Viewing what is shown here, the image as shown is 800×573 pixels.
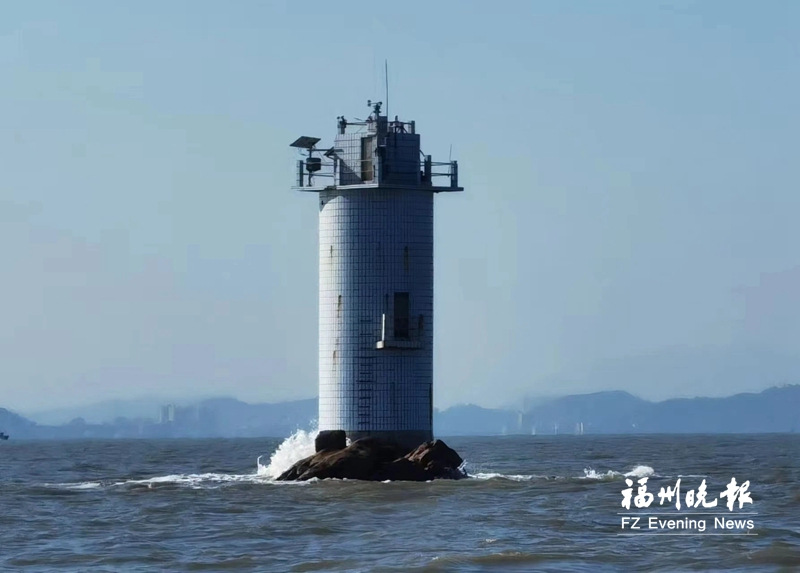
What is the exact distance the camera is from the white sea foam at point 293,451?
190ft

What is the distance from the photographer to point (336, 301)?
183ft

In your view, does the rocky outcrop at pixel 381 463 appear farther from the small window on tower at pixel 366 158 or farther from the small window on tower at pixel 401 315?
the small window on tower at pixel 366 158

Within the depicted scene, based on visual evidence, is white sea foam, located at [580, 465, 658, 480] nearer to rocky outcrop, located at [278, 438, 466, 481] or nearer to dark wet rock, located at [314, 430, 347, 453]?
rocky outcrop, located at [278, 438, 466, 481]

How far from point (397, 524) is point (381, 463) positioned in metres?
11.1

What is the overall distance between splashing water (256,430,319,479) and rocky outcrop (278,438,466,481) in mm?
2682

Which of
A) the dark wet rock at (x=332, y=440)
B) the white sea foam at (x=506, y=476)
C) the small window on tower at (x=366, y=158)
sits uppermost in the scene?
the small window on tower at (x=366, y=158)

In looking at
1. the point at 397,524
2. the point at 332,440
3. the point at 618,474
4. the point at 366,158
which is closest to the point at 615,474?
the point at 618,474

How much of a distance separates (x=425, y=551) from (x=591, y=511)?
895 centimetres

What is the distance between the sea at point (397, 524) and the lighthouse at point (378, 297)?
302cm

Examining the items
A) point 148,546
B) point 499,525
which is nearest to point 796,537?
point 499,525

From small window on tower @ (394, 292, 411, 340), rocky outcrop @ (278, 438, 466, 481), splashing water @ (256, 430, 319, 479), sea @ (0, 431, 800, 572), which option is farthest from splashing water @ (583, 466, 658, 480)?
splashing water @ (256, 430, 319, 479)

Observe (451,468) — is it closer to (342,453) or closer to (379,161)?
(342,453)

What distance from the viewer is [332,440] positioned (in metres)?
55.2

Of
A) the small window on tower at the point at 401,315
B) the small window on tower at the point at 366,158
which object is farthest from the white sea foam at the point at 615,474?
the small window on tower at the point at 366,158
